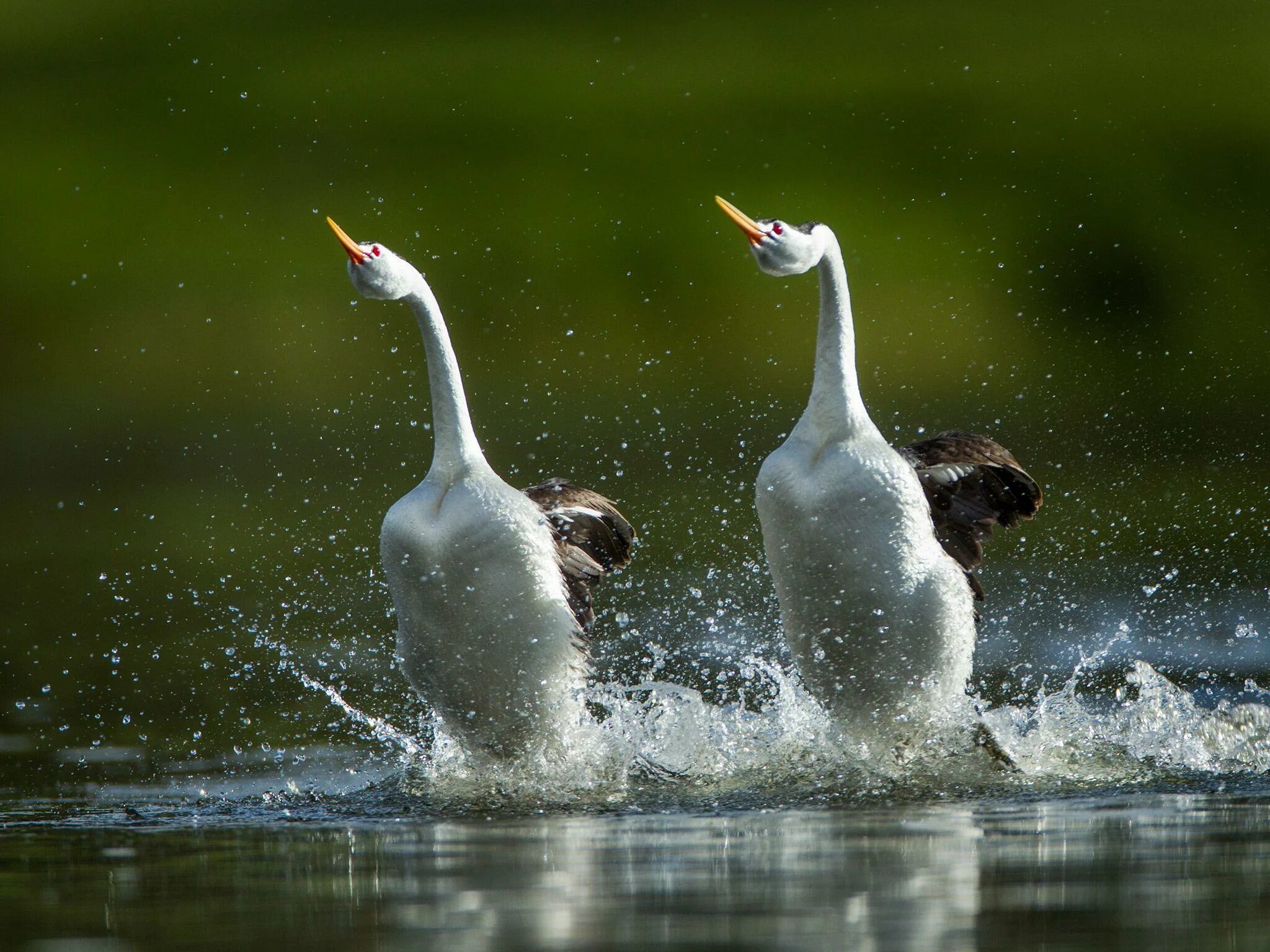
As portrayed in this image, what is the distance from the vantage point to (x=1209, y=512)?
19.4m

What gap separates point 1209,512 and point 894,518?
10.4 metres

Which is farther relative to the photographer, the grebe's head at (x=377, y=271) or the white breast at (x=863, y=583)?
the grebe's head at (x=377, y=271)

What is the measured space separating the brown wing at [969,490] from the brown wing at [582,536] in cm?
152

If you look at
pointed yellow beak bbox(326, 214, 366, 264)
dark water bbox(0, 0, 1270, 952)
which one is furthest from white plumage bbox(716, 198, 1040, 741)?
pointed yellow beak bbox(326, 214, 366, 264)

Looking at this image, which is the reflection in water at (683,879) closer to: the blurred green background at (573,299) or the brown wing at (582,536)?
the brown wing at (582,536)

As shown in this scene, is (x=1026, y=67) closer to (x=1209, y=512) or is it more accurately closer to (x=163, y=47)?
(x=163, y=47)

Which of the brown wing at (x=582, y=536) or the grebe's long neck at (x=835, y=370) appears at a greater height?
the grebe's long neck at (x=835, y=370)

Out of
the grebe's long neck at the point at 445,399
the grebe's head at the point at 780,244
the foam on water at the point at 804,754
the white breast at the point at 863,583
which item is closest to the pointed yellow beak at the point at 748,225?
the grebe's head at the point at 780,244

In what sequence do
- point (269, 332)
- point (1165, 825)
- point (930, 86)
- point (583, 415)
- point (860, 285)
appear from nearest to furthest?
1. point (1165, 825)
2. point (583, 415)
3. point (269, 332)
4. point (860, 285)
5. point (930, 86)

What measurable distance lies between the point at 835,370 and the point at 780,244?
651 mm

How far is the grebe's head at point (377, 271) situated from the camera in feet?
33.0

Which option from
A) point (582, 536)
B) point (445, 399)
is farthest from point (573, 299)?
point (445, 399)

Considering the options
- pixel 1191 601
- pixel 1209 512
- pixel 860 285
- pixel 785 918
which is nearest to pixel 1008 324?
pixel 860 285

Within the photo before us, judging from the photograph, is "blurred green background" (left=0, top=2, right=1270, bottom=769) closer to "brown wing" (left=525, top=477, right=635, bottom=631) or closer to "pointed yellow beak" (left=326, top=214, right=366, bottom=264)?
"brown wing" (left=525, top=477, right=635, bottom=631)
